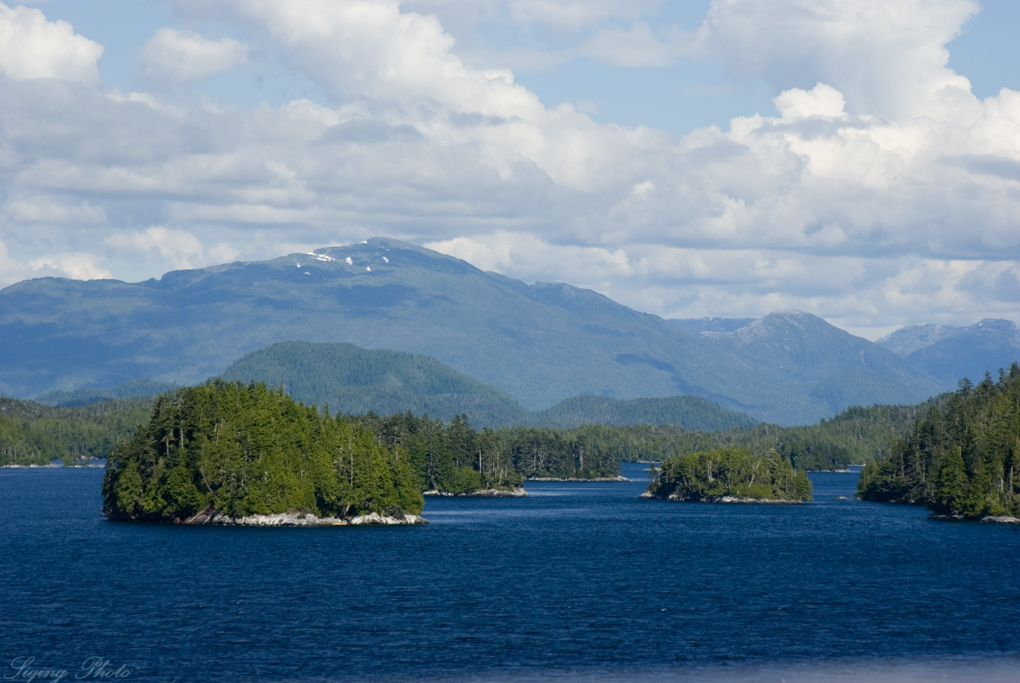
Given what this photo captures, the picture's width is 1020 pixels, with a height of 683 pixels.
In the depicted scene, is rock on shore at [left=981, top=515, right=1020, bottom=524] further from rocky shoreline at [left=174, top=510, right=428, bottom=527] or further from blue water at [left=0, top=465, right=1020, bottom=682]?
rocky shoreline at [left=174, top=510, right=428, bottom=527]

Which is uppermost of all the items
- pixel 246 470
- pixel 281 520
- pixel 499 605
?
pixel 246 470

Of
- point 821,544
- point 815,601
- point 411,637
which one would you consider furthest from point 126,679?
point 821,544

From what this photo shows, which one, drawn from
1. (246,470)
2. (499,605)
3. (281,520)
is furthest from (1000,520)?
(499,605)

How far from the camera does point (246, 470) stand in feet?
487

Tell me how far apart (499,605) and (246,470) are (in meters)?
60.8

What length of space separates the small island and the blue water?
3760 mm

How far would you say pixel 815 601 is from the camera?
331ft

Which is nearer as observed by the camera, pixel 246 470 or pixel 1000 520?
pixel 246 470

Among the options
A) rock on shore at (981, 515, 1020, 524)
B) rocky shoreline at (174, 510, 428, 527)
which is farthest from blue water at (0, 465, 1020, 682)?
rock on shore at (981, 515, 1020, 524)

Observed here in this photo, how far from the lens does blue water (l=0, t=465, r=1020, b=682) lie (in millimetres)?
72750

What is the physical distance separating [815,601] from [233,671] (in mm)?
50542

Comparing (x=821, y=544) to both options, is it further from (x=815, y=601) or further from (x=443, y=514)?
(x=443, y=514)

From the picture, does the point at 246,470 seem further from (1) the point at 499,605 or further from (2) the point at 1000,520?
(2) the point at 1000,520

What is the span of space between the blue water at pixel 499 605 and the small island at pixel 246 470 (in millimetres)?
3760
